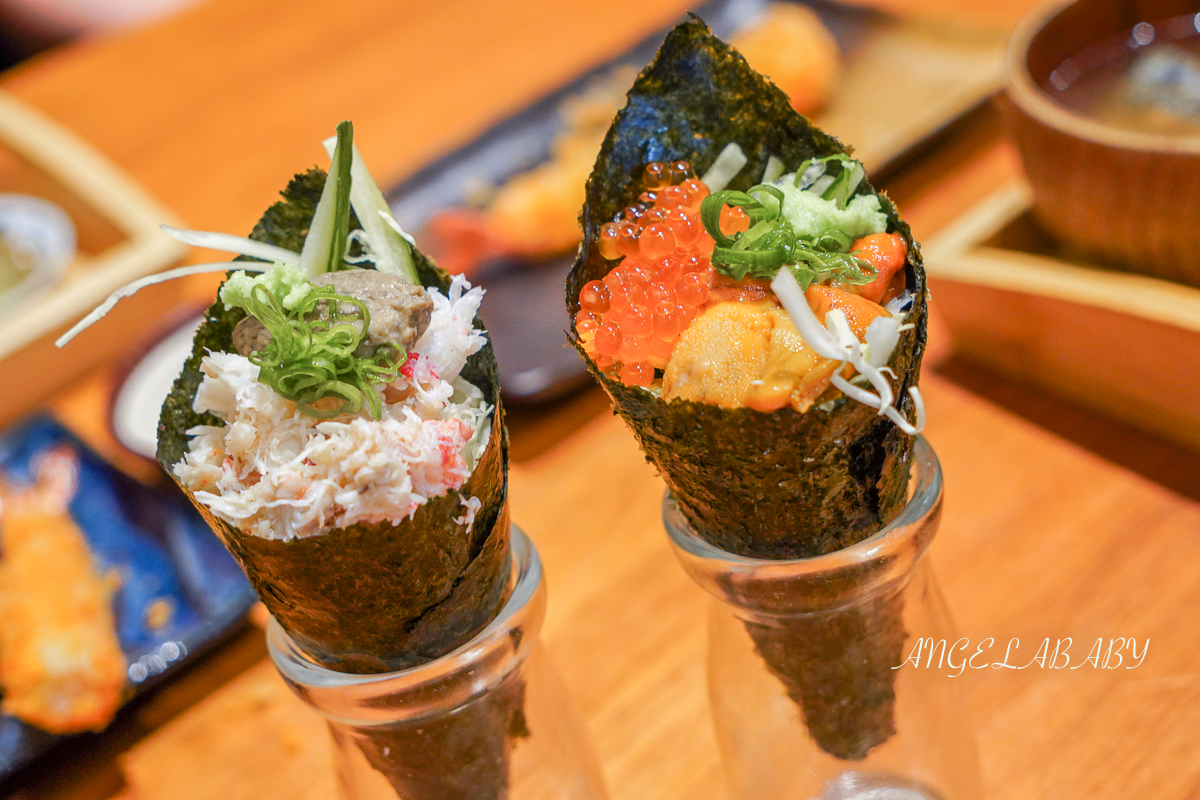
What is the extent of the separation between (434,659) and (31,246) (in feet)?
5.62

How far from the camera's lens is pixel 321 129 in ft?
7.68

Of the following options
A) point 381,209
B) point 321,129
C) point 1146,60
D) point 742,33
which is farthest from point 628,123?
point 321,129

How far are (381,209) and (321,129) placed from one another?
174cm

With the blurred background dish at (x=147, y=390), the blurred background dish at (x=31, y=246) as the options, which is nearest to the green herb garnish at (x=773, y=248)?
the blurred background dish at (x=147, y=390)

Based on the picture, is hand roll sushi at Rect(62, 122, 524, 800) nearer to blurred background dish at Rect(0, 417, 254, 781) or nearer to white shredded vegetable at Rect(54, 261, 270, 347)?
white shredded vegetable at Rect(54, 261, 270, 347)

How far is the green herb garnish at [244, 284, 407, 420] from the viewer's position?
2.03 ft

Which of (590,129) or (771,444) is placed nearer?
(771,444)

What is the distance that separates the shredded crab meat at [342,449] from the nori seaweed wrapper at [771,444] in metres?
0.09

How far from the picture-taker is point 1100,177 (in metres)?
1.20

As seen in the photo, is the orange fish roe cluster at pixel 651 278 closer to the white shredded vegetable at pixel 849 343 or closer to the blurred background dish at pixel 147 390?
the white shredded vegetable at pixel 849 343

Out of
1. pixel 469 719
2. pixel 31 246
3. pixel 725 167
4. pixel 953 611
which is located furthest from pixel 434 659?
pixel 31 246

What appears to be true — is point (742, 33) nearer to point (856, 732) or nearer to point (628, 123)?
point (628, 123)

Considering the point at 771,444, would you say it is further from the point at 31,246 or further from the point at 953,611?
the point at 31,246

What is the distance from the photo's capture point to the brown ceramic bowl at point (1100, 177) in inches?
45.1
